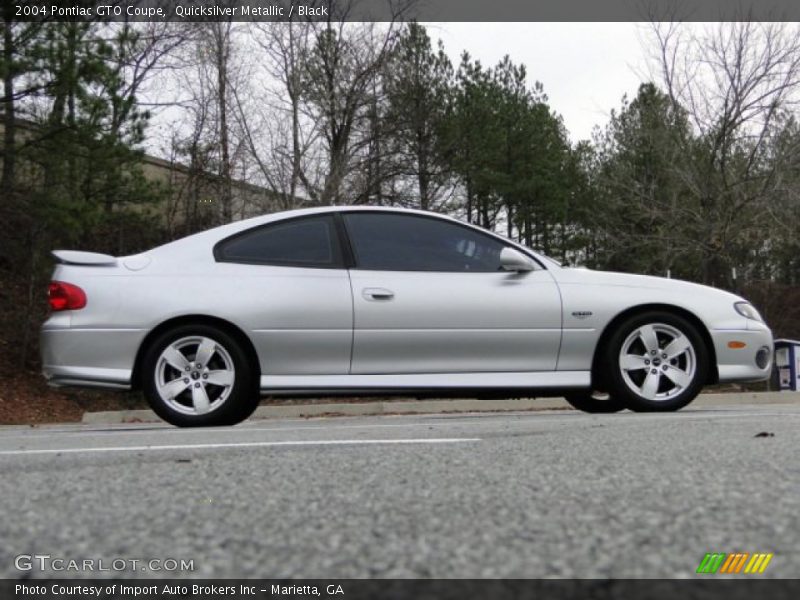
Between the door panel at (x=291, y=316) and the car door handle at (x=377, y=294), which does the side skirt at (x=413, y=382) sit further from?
the car door handle at (x=377, y=294)

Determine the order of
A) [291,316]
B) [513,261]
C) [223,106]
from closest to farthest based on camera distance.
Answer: [291,316] → [513,261] → [223,106]

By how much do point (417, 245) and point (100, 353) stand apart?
90.4 inches

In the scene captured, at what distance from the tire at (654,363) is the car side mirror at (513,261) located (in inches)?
31.3

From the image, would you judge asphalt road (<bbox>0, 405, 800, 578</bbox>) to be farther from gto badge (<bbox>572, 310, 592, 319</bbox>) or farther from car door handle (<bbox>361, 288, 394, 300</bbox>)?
gto badge (<bbox>572, 310, 592, 319</bbox>)

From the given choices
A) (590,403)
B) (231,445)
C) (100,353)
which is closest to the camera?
(231,445)

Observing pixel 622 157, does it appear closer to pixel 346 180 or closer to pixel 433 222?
pixel 346 180

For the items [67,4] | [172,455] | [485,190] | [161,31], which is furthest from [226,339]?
[485,190]

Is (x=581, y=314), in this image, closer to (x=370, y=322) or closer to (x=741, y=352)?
(x=741, y=352)

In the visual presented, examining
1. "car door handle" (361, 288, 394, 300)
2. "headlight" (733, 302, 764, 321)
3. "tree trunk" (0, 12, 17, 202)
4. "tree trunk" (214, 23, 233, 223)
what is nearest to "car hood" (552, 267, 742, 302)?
"headlight" (733, 302, 764, 321)

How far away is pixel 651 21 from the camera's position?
84.4 ft

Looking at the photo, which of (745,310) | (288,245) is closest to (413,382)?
(288,245)

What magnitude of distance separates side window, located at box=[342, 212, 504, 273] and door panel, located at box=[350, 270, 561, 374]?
92mm

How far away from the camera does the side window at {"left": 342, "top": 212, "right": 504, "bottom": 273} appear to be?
7.13m

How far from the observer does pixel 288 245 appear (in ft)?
23.3
